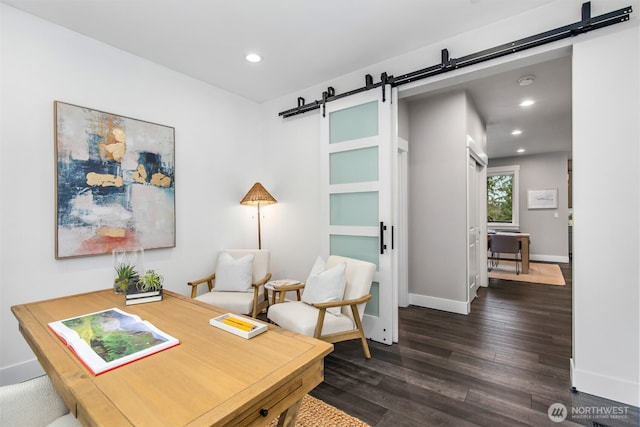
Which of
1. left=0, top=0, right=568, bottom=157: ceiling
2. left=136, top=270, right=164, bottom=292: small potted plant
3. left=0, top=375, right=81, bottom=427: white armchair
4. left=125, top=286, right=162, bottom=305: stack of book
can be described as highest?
left=0, top=0, right=568, bottom=157: ceiling

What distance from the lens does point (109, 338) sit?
4.38 feet

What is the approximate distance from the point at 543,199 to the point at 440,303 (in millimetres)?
5731

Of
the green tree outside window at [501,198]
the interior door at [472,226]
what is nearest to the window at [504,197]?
the green tree outside window at [501,198]

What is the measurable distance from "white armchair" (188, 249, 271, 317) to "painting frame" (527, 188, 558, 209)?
7460 millimetres

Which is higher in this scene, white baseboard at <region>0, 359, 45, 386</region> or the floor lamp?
the floor lamp

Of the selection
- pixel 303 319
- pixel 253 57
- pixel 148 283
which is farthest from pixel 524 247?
pixel 148 283

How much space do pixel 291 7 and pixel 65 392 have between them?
2.52m

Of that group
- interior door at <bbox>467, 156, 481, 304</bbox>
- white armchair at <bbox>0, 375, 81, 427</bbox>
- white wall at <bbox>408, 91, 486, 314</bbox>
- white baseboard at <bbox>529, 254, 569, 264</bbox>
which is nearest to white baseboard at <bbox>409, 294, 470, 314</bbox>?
white wall at <bbox>408, 91, 486, 314</bbox>

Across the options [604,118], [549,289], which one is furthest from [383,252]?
[549,289]

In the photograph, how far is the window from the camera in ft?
26.2

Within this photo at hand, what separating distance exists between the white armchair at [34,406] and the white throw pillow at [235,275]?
191 cm

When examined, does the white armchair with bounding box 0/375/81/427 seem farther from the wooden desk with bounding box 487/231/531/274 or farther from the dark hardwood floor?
the wooden desk with bounding box 487/231/531/274

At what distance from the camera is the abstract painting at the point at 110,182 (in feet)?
7.88

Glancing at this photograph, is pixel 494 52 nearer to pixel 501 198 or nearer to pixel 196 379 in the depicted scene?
pixel 196 379
